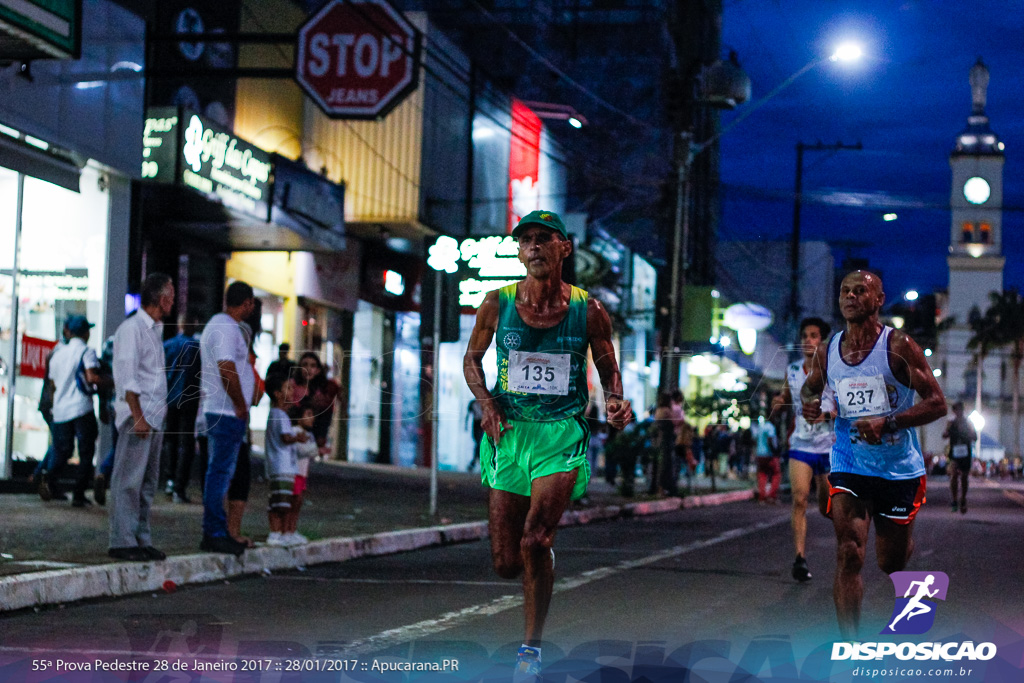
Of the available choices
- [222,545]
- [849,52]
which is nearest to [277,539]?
[222,545]

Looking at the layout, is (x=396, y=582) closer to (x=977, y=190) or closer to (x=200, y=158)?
(x=200, y=158)

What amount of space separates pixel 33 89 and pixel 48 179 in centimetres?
213

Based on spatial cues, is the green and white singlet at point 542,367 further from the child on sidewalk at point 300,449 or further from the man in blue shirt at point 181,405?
the child on sidewalk at point 300,449

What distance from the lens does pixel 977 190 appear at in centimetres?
11288

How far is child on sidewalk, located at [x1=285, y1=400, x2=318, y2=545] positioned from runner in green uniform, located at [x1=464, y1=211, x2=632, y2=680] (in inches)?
205

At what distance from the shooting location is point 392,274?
2967 centimetres

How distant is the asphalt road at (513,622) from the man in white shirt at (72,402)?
323cm

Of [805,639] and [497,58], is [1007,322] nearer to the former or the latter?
[497,58]

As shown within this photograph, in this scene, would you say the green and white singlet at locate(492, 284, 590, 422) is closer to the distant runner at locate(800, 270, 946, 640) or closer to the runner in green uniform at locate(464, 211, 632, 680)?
the runner in green uniform at locate(464, 211, 632, 680)

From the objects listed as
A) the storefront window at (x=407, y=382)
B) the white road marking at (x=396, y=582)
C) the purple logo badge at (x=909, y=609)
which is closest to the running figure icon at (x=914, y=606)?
the purple logo badge at (x=909, y=609)

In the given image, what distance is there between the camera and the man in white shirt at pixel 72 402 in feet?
42.9

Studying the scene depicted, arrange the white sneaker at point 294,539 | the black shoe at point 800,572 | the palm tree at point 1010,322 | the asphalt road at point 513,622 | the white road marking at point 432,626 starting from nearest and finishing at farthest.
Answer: the asphalt road at point 513,622, the white road marking at point 432,626, the black shoe at point 800,572, the white sneaker at point 294,539, the palm tree at point 1010,322

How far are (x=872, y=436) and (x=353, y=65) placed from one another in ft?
50.9

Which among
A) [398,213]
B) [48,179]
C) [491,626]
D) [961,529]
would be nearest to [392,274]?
[398,213]
